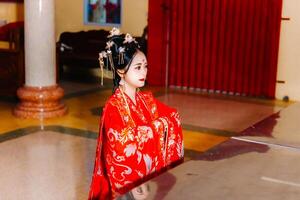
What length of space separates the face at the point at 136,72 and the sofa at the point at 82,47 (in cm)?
557

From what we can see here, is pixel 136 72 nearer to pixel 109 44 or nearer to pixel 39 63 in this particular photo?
pixel 109 44

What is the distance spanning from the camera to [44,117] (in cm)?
570

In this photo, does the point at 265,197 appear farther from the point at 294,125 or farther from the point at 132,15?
the point at 132,15

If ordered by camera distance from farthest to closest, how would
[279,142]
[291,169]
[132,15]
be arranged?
[132,15]
[279,142]
[291,169]

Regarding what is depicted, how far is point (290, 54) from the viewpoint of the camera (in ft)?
23.0

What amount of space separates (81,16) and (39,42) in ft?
10.7

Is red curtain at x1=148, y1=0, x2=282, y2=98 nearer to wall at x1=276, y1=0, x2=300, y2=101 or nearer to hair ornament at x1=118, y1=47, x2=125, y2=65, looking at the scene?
wall at x1=276, y1=0, x2=300, y2=101

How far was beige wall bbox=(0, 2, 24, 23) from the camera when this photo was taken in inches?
350

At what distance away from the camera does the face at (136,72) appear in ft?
7.92

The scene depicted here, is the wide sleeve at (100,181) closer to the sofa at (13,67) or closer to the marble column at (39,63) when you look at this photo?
the marble column at (39,63)

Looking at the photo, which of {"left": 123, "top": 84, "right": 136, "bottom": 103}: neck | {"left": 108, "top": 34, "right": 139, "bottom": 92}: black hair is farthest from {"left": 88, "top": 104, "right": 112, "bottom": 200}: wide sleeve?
{"left": 108, "top": 34, "right": 139, "bottom": 92}: black hair

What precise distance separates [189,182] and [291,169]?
0.44 m

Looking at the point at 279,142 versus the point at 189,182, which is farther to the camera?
the point at 279,142

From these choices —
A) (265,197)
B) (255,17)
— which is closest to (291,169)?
(265,197)
